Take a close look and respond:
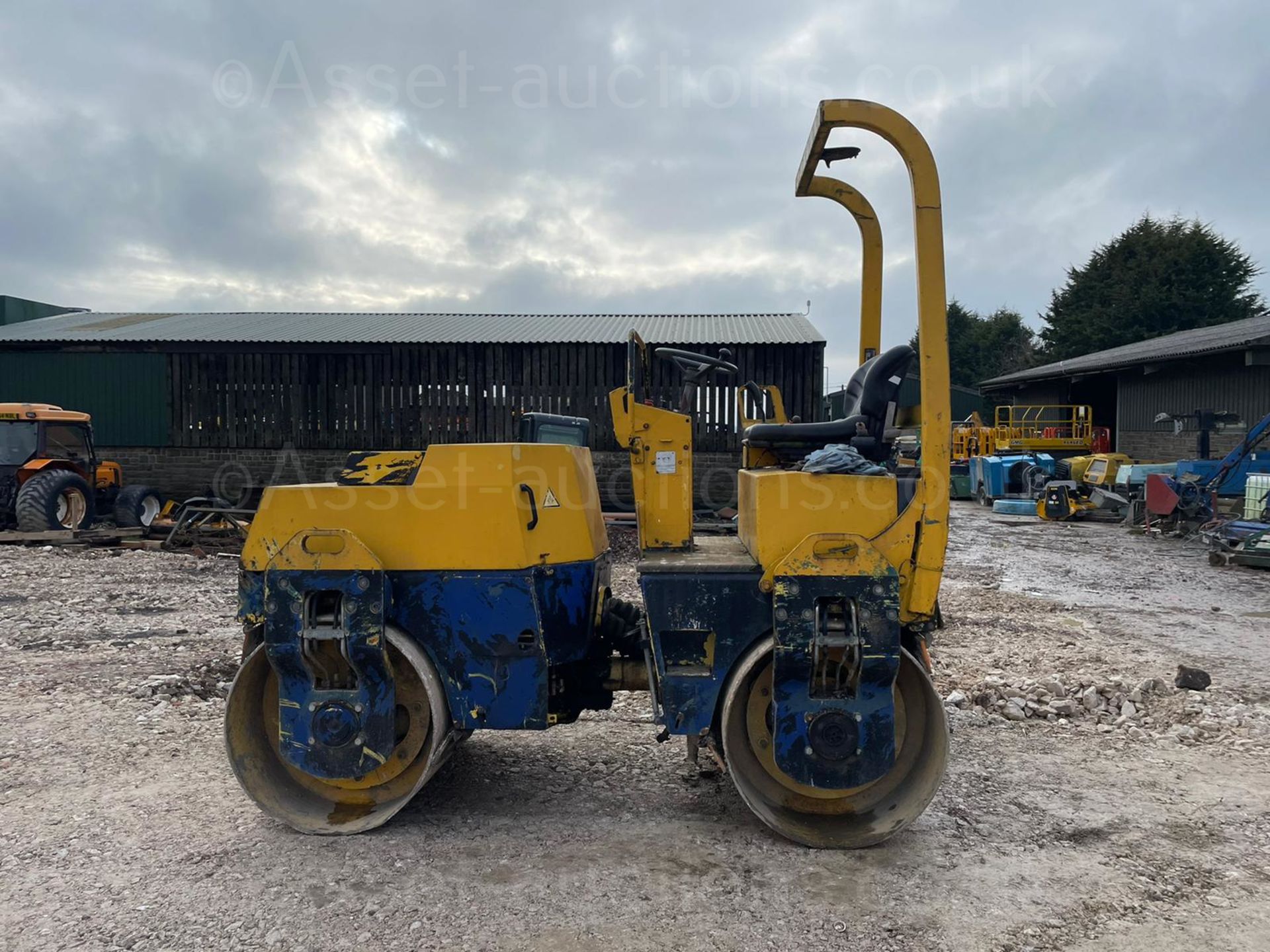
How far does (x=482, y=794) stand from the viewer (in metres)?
4.01

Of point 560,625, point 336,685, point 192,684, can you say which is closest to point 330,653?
point 336,685

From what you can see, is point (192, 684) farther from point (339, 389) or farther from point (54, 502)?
point (339, 389)

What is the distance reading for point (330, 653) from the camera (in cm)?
349

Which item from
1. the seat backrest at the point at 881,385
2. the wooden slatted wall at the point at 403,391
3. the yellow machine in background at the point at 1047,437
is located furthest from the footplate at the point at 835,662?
the yellow machine in background at the point at 1047,437

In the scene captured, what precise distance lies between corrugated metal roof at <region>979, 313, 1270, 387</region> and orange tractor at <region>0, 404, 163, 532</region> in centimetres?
2222

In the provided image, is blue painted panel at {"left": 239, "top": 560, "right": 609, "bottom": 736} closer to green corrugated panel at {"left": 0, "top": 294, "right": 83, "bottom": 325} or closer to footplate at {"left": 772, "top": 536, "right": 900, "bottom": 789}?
footplate at {"left": 772, "top": 536, "right": 900, "bottom": 789}

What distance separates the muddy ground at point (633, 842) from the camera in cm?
290

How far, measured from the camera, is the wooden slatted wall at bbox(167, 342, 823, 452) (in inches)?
620

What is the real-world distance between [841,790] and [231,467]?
50.7ft

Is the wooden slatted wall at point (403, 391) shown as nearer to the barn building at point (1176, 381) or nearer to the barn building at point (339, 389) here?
the barn building at point (339, 389)

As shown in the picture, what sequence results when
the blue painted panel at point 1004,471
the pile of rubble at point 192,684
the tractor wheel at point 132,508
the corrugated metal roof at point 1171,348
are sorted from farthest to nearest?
the corrugated metal roof at point 1171,348
the blue painted panel at point 1004,471
the tractor wheel at point 132,508
the pile of rubble at point 192,684

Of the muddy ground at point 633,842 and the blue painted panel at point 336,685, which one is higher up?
the blue painted panel at point 336,685

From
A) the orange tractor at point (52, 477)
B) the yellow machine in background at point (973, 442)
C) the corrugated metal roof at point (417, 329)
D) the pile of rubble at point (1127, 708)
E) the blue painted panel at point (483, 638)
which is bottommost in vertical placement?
the pile of rubble at point (1127, 708)

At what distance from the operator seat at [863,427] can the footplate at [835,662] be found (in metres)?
0.95
